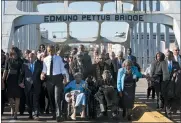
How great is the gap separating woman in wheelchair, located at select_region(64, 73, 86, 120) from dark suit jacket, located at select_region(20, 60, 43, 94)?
68 centimetres

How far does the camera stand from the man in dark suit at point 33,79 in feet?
32.1

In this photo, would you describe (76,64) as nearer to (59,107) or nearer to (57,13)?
(59,107)

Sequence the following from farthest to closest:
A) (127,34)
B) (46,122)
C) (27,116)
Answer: (127,34)
(27,116)
(46,122)

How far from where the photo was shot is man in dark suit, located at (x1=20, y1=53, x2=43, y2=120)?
32.1 ft

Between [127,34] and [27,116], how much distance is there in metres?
50.2

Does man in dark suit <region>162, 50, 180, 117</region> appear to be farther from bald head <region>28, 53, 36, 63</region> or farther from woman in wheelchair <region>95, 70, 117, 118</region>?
bald head <region>28, 53, 36, 63</region>

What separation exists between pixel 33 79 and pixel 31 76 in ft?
0.28

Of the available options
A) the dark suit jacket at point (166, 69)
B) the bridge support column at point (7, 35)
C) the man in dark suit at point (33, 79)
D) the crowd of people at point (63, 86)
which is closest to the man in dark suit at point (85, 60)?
the crowd of people at point (63, 86)

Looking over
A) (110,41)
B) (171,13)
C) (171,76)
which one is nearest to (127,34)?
(110,41)

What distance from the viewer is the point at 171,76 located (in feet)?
34.3

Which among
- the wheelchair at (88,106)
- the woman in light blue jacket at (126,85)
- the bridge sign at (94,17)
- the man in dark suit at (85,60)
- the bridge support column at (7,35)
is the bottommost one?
the wheelchair at (88,106)

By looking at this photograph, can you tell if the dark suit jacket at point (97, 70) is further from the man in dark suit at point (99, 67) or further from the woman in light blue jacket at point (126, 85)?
the woman in light blue jacket at point (126, 85)

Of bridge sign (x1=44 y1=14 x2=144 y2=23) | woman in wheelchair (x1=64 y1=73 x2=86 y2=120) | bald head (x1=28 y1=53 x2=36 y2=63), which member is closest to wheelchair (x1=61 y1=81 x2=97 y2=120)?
woman in wheelchair (x1=64 y1=73 x2=86 y2=120)

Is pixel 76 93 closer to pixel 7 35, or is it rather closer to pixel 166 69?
pixel 166 69
